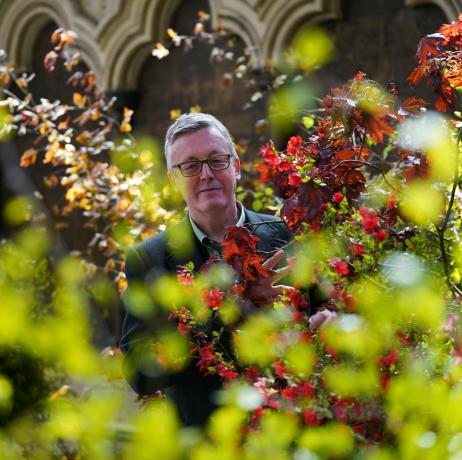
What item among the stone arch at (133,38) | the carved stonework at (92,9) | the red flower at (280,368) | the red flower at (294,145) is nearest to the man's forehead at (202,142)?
the red flower at (294,145)

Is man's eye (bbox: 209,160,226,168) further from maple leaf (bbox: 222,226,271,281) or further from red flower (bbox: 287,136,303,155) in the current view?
maple leaf (bbox: 222,226,271,281)

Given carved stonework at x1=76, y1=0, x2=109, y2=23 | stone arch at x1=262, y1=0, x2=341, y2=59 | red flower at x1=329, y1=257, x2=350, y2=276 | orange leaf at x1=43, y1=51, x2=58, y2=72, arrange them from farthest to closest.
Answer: carved stonework at x1=76, y1=0, x2=109, y2=23 < stone arch at x1=262, y1=0, x2=341, y2=59 < orange leaf at x1=43, y1=51, x2=58, y2=72 < red flower at x1=329, y1=257, x2=350, y2=276

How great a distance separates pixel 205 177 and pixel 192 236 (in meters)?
0.16

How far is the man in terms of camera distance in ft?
7.69

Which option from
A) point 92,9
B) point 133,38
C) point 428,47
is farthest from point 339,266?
point 92,9

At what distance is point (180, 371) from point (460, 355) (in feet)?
2.74

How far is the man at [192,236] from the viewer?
7.69 ft

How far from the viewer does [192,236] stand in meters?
2.51

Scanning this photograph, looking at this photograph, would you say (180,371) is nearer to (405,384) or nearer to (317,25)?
(405,384)

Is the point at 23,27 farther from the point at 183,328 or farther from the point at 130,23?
the point at 183,328

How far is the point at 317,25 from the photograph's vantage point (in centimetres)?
557

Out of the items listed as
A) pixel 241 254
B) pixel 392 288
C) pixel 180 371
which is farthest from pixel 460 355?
pixel 180 371

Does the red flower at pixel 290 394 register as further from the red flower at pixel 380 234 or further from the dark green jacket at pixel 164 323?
the dark green jacket at pixel 164 323

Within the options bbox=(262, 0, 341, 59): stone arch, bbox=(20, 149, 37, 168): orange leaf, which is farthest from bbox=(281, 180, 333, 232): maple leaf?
bbox=(262, 0, 341, 59): stone arch
